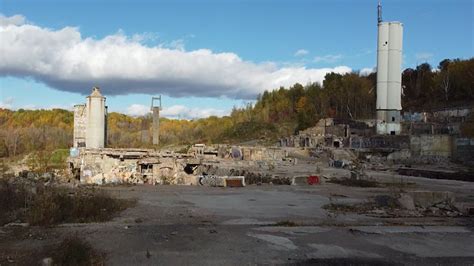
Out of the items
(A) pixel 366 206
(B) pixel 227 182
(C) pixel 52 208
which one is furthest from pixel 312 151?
(C) pixel 52 208

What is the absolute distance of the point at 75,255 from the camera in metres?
8.18

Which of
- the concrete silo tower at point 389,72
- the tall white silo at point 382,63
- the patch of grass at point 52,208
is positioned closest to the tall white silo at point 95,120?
the patch of grass at point 52,208

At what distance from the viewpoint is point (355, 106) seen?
388 ft

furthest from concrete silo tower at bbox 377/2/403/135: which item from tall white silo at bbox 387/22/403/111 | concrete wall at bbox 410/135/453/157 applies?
concrete wall at bbox 410/135/453/157

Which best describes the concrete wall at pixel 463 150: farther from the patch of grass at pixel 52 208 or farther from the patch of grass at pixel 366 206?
the patch of grass at pixel 52 208

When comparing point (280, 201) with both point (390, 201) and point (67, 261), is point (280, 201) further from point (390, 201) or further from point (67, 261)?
point (67, 261)

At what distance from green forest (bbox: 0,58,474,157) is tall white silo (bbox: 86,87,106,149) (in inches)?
1540

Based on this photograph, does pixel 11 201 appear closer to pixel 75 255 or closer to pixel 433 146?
pixel 75 255

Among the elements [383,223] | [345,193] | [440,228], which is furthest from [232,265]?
[345,193]

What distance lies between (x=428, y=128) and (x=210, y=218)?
A: 7403cm

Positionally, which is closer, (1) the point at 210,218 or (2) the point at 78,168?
(1) the point at 210,218

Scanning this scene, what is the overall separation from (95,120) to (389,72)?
5000cm

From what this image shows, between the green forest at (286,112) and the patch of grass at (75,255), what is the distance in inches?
3277

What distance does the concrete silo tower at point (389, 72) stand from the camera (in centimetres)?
7788
